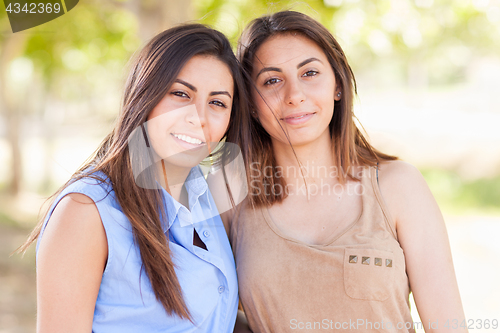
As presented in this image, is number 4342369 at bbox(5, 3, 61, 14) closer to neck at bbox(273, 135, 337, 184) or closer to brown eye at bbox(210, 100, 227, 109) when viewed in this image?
brown eye at bbox(210, 100, 227, 109)

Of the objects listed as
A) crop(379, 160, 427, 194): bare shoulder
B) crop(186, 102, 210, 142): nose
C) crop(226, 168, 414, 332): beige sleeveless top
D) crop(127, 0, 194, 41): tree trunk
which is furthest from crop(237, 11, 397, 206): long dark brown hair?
crop(127, 0, 194, 41): tree trunk

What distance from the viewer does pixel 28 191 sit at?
12203 mm

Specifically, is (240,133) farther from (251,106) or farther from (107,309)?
(107,309)

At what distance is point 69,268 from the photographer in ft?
5.00

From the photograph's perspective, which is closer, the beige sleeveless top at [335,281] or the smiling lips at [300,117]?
the beige sleeveless top at [335,281]

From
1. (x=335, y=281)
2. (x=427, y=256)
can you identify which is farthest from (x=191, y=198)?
(x=427, y=256)

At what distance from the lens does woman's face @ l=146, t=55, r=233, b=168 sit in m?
1.80

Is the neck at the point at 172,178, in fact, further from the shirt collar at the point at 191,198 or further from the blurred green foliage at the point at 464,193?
the blurred green foliage at the point at 464,193

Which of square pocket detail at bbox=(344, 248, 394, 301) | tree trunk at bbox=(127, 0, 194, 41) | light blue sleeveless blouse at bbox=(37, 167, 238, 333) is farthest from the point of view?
tree trunk at bbox=(127, 0, 194, 41)

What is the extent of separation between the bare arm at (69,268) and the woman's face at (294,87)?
42.2 inches

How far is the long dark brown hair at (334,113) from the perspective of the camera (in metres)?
2.25

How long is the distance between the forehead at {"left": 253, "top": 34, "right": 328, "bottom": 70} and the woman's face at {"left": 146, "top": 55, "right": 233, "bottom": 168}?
1.16ft

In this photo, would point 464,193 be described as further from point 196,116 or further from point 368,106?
point 368,106

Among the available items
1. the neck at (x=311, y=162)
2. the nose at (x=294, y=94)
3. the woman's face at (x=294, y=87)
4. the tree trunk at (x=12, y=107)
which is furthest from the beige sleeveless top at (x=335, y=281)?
the tree trunk at (x=12, y=107)
